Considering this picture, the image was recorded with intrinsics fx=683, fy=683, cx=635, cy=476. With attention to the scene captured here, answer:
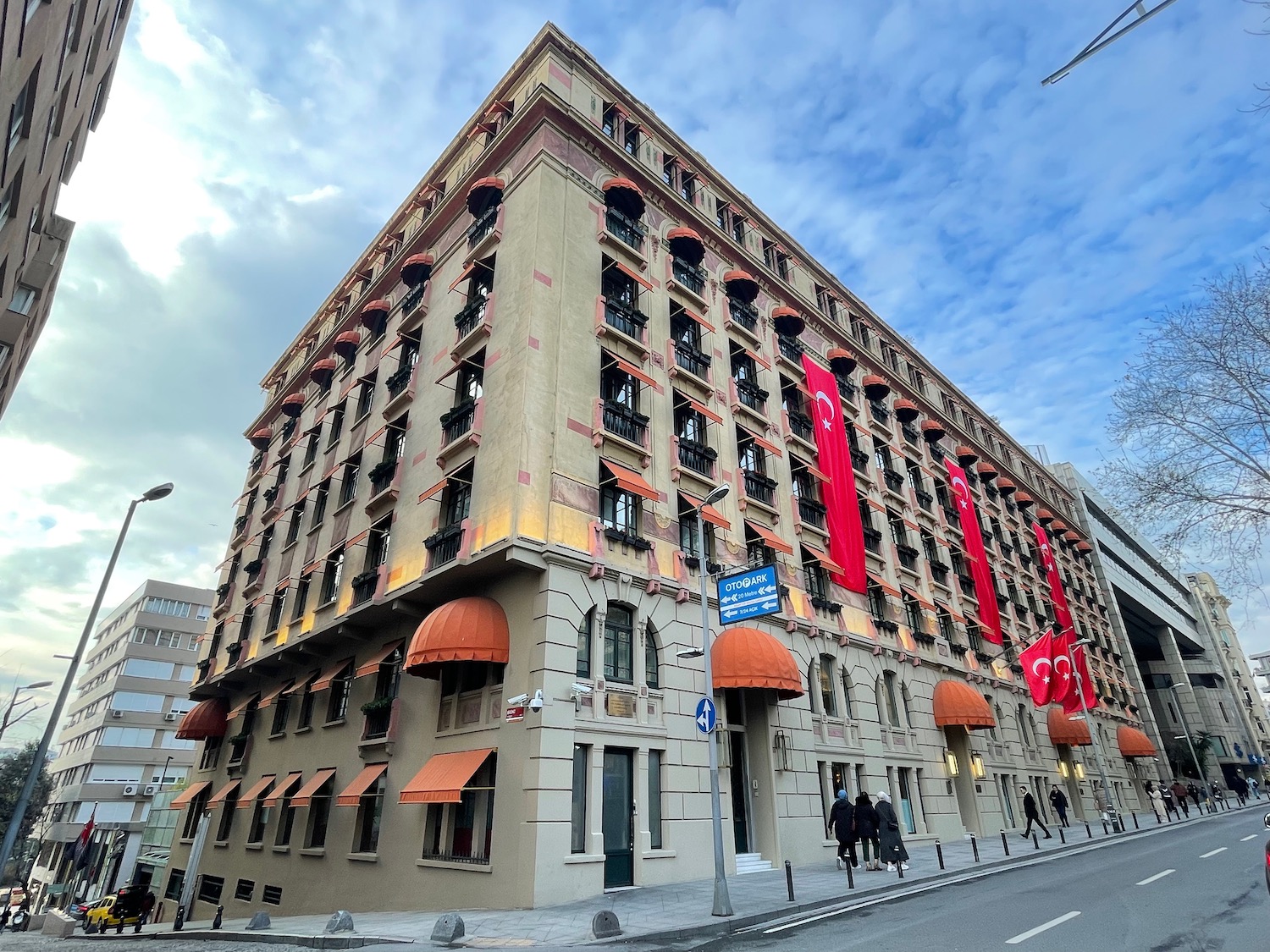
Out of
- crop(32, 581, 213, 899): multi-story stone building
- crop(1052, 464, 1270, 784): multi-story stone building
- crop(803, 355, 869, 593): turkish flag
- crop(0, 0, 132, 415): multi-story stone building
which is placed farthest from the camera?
crop(1052, 464, 1270, 784): multi-story stone building

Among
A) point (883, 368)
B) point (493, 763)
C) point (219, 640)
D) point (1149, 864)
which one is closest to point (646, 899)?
point (493, 763)

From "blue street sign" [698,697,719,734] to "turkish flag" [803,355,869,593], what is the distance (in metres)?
13.5

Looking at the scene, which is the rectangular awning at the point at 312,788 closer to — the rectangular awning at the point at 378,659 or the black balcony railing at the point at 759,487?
the rectangular awning at the point at 378,659

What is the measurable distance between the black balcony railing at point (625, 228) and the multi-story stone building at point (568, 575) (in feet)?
0.65

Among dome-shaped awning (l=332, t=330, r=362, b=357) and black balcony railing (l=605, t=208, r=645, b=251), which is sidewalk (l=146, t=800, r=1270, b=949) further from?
dome-shaped awning (l=332, t=330, r=362, b=357)

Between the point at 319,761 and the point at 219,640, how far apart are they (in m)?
15.0

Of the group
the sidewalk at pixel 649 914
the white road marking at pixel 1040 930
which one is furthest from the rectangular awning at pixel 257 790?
the white road marking at pixel 1040 930

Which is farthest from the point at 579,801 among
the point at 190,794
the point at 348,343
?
the point at 190,794

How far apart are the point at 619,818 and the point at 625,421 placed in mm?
11028

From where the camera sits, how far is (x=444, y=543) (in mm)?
19750

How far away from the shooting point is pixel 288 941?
40.4ft

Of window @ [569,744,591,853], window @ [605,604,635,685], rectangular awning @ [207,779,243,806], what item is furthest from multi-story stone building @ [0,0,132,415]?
rectangular awning @ [207,779,243,806]

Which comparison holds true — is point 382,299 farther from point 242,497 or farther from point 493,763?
point 493,763

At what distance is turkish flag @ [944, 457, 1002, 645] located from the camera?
3634 centimetres
